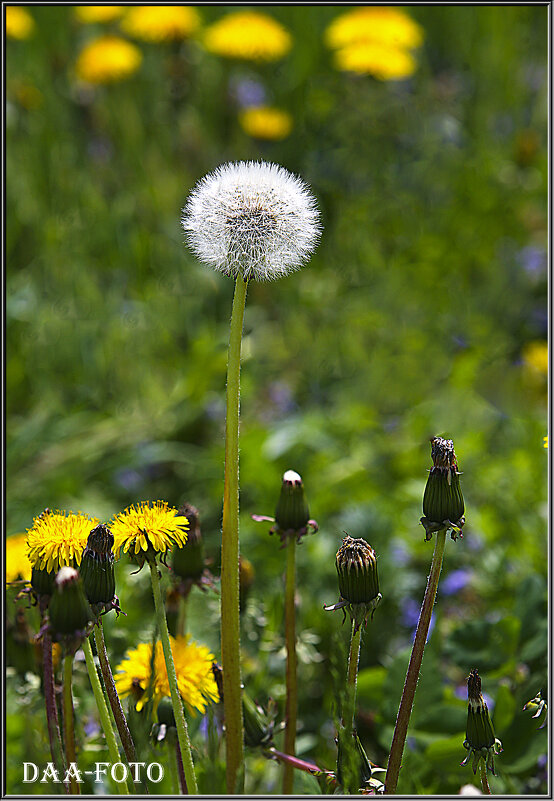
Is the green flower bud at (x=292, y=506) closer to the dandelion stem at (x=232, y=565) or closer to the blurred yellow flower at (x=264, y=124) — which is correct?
the dandelion stem at (x=232, y=565)

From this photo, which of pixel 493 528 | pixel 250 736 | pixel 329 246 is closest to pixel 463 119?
pixel 329 246

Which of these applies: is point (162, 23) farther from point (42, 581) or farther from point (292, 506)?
point (42, 581)

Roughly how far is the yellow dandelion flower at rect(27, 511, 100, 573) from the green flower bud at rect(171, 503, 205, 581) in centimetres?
19

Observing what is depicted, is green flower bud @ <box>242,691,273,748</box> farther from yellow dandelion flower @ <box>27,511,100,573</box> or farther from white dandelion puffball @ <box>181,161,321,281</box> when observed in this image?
white dandelion puffball @ <box>181,161,321,281</box>

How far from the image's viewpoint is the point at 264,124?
143 inches

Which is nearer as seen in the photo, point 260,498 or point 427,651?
point 427,651

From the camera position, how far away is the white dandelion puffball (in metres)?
0.92

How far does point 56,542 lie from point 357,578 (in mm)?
355

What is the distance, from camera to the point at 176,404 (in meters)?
2.69

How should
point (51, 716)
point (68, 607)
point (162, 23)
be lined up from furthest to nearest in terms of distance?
point (162, 23), point (51, 716), point (68, 607)

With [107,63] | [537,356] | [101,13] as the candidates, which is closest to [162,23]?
[107,63]

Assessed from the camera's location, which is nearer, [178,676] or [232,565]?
[232,565]

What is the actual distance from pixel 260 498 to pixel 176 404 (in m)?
0.57

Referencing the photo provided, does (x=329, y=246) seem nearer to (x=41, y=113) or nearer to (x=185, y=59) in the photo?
(x=185, y=59)
